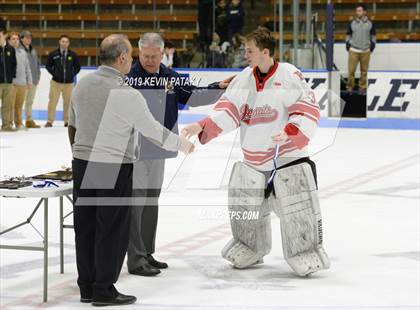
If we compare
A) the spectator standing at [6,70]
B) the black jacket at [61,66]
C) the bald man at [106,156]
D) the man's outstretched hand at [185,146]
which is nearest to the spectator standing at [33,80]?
the black jacket at [61,66]

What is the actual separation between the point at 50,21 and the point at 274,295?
16415mm

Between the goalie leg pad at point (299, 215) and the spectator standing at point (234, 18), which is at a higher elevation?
the spectator standing at point (234, 18)

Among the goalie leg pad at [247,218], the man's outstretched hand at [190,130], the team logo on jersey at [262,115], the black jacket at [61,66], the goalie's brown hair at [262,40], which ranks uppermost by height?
the goalie's brown hair at [262,40]

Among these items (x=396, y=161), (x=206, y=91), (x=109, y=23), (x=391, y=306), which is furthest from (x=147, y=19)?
(x=391, y=306)

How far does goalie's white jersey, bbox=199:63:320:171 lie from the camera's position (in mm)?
5586

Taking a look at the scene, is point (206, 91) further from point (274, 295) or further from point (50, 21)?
point (50, 21)

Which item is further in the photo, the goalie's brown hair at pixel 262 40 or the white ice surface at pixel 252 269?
the goalie's brown hair at pixel 262 40

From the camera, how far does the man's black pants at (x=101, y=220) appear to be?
4840 mm

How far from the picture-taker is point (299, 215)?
5660 millimetres

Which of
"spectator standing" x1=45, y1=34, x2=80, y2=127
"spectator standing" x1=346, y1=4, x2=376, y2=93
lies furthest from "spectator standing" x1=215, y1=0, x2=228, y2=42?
"spectator standing" x1=45, y1=34, x2=80, y2=127

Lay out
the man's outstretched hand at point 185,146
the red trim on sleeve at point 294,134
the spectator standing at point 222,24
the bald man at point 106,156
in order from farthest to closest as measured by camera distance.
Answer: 1. the spectator standing at point 222,24
2. the red trim on sleeve at point 294,134
3. the man's outstretched hand at point 185,146
4. the bald man at point 106,156

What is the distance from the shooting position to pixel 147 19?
19641 millimetres

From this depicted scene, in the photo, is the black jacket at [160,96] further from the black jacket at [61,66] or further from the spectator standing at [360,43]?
the spectator standing at [360,43]

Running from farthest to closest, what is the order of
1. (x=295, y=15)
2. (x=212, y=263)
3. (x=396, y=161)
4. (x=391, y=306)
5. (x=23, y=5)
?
(x=23, y=5) < (x=295, y=15) < (x=396, y=161) < (x=212, y=263) < (x=391, y=306)
